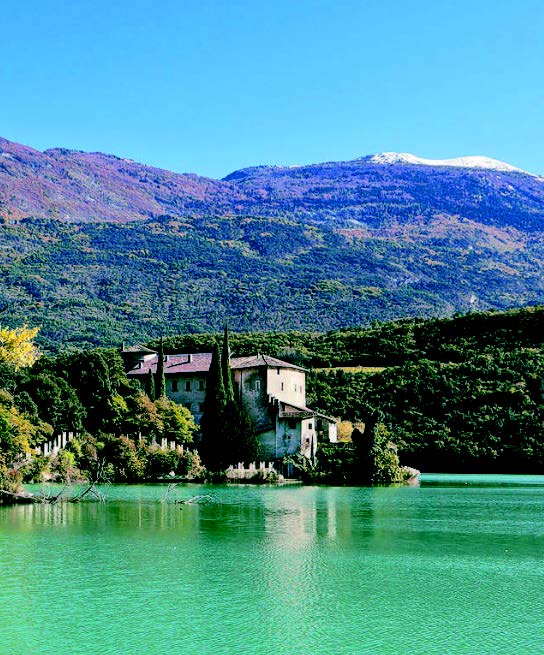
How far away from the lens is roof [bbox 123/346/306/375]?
6531 cm

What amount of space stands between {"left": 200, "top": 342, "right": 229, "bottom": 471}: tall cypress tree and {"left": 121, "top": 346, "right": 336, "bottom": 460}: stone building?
4.13 meters

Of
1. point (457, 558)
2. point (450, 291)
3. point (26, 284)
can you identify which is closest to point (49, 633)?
point (457, 558)

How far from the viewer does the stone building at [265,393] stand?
61.1 metres

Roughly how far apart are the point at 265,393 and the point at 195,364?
769 cm

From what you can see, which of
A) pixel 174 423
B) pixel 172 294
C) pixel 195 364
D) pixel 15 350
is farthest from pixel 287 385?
pixel 172 294

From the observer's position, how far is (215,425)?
5819cm

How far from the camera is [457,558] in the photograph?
1003 inches

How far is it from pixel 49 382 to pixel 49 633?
36971mm

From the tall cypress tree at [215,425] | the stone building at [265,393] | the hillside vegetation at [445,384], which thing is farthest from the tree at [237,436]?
the hillside vegetation at [445,384]

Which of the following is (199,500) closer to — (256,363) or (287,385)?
(256,363)

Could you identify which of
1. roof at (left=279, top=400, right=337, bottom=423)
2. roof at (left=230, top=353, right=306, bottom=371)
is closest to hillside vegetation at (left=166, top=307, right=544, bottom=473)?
roof at (left=279, top=400, right=337, bottom=423)

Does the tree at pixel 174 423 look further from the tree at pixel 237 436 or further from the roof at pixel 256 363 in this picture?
the roof at pixel 256 363

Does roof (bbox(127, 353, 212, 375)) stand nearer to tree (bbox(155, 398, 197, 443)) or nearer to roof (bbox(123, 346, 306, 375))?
roof (bbox(123, 346, 306, 375))

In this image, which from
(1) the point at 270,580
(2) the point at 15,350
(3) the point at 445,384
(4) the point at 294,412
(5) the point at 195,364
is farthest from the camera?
(3) the point at 445,384
